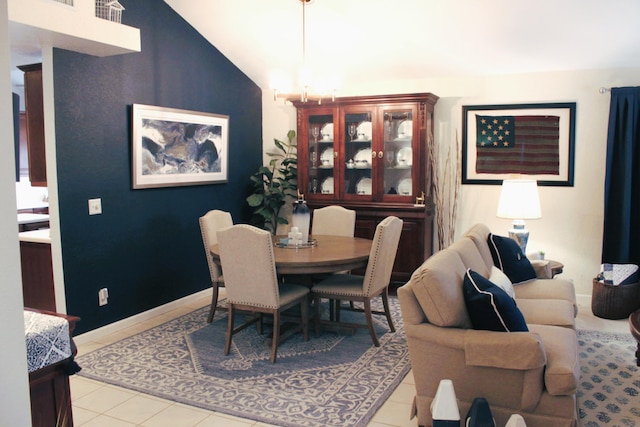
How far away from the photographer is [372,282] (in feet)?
12.9

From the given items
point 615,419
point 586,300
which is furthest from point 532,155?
point 615,419

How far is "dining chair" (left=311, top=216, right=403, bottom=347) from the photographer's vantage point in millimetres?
3885

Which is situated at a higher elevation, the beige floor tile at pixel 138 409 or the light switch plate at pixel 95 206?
the light switch plate at pixel 95 206

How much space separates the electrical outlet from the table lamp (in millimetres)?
3383

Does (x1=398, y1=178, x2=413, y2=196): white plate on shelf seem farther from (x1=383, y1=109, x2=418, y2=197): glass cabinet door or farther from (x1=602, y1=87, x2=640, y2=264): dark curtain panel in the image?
(x1=602, y1=87, x2=640, y2=264): dark curtain panel

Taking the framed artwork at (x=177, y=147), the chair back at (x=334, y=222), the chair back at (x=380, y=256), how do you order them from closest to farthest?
1. the chair back at (x=380, y=256)
2. the framed artwork at (x=177, y=147)
3. the chair back at (x=334, y=222)

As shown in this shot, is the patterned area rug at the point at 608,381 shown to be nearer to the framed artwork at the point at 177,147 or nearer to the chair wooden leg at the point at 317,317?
the chair wooden leg at the point at 317,317

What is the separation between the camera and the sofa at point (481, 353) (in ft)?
7.98

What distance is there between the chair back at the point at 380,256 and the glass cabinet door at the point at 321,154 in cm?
176

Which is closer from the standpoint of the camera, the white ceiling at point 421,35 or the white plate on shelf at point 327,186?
the white ceiling at point 421,35

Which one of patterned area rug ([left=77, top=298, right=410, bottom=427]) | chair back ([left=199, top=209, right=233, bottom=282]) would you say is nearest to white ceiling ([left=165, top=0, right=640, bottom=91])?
chair back ([left=199, top=209, right=233, bottom=282])

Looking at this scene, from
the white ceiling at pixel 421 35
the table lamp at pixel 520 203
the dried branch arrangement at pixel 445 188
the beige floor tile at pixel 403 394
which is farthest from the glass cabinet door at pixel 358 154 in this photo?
the beige floor tile at pixel 403 394

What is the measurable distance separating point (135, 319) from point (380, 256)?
2188 mm

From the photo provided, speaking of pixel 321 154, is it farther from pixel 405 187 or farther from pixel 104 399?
pixel 104 399
